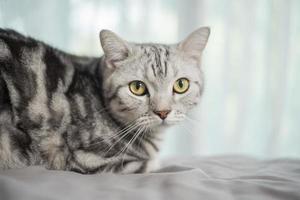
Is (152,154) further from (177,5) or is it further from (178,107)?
(177,5)

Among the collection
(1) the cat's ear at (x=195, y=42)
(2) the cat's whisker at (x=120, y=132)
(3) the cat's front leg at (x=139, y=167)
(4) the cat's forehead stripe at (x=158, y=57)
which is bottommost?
(3) the cat's front leg at (x=139, y=167)

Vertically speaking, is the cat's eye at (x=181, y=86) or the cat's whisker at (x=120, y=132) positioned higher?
the cat's eye at (x=181, y=86)

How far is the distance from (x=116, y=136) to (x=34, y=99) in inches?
11.4

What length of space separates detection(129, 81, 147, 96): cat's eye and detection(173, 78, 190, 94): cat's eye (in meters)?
0.11

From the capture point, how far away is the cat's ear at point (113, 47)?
3.86 ft

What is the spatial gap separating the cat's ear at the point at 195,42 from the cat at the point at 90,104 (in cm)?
6

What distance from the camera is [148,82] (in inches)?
45.4

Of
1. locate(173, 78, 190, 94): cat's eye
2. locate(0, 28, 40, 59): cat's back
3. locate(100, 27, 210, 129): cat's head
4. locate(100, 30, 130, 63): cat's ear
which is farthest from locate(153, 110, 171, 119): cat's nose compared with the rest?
locate(0, 28, 40, 59): cat's back

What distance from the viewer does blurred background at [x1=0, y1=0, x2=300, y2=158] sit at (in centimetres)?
200

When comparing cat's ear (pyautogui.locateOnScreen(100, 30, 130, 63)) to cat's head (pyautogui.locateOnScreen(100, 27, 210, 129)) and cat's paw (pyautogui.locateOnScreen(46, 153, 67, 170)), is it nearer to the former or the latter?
cat's head (pyautogui.locateOnScreen(100, 27, 210, 129))

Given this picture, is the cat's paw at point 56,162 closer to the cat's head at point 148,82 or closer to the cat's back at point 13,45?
the cat's head at point 148,82

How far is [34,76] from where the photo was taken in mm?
1097

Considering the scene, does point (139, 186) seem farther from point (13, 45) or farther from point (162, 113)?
point (13, 45)

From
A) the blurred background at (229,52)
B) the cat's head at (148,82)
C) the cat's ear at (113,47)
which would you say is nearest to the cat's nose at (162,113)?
the cat's head at (148,82)
